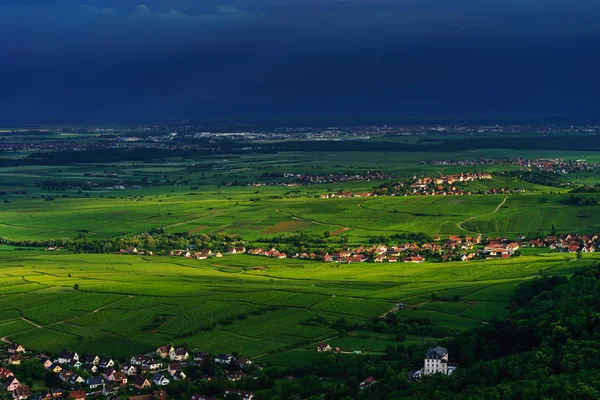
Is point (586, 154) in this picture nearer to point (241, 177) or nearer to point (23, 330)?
point (241, 177)

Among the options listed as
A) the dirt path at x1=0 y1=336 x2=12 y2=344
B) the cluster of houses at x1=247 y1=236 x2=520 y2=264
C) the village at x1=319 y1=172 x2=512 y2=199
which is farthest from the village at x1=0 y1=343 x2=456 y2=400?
the village at x1=319 y1=172 x2=512 y2=199

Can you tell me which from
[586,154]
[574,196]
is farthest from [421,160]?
[574,196]

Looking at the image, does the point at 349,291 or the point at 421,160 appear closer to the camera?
the point at 349,291

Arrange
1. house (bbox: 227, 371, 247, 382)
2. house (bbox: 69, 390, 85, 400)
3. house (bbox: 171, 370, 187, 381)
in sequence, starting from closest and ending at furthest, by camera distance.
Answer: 1. house (bbox: 69, 390, 85, 400)
2. house (bbox: 227, 371, 247, 382)
3. house (bbox: 171, 370, 187, 381)

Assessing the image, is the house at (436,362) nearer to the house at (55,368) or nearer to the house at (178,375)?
the house at (178,375)

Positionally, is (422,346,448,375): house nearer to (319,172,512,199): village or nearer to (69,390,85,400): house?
(69,390,85,400): house

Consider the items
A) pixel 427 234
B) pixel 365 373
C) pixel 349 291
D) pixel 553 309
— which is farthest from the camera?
pixel 427 234

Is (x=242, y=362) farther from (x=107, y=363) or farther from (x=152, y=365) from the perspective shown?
(x=107, y=363)

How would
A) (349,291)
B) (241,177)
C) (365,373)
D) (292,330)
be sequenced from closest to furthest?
(365,373) < (292,330) < (349,291) < (241,177)

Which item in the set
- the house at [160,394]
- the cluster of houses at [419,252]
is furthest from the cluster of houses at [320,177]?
the house at [160,394]
